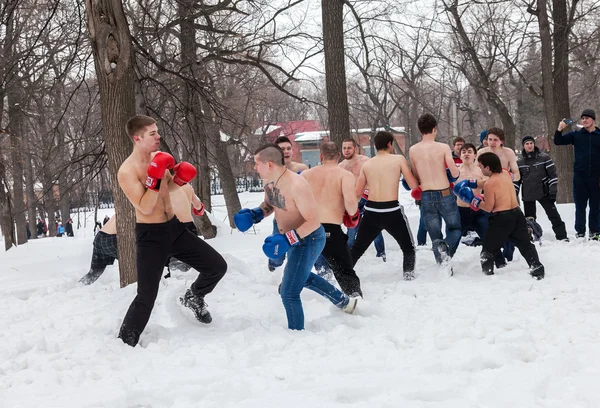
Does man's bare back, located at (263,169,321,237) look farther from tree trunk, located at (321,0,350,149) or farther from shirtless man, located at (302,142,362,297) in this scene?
tree trunk, located at (321,0,350,149)

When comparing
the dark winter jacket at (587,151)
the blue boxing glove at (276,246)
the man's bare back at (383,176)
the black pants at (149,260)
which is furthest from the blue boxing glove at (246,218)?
the dark winter jacket at (587,151)

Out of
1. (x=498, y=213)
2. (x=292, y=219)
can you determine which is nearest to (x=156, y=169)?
(x=292, y=219)

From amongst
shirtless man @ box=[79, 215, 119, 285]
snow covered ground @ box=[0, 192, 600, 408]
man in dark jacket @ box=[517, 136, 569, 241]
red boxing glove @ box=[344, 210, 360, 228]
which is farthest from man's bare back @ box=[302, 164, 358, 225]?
man in dark jacket @ box=[517, 136, 569, 241]

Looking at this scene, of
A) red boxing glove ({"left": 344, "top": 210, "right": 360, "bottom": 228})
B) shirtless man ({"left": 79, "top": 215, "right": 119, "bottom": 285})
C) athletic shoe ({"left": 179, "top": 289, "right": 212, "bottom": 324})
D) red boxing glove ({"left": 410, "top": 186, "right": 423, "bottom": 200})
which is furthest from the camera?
red boxing glove ({"left": 410, "top": 186, "right": 423, "bottom": 200})

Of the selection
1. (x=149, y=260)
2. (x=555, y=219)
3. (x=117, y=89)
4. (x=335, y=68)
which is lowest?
(x=555, y=219)

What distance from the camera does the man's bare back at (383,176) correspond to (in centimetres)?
609

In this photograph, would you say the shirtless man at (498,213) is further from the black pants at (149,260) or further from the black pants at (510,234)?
the black pants at (149,260)

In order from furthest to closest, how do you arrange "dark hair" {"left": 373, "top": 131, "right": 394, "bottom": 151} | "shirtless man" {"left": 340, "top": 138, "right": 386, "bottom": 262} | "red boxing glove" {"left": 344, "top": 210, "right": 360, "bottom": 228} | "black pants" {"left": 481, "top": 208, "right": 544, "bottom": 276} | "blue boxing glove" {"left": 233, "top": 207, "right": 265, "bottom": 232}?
"shirtless man" {"left": 340, "top": 138, "right": 386, "bottom": 262} → "dark hair" {"left": 373, "top": 131, "right": 394, "bottom": 151} → "black pants" {"left": 481, "top": 208, "right": 544, "bottom": 276} → "red boxing glove" {"left": 344, "top": 210, "right": 360, "bottom": 228} → "blue boxing glove" {"left": 233, "top": 207, "right": 265, "bottom": 232}

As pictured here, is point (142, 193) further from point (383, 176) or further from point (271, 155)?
point (383, 176)

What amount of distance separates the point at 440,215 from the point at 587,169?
2.80 meters

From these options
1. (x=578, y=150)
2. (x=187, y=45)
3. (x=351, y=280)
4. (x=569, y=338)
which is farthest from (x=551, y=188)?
(x=187, y=45)

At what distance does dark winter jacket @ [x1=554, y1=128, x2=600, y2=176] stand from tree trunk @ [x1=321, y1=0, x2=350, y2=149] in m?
3.47

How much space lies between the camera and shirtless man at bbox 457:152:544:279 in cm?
589

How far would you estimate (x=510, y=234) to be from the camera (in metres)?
5.91
